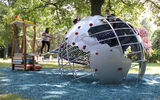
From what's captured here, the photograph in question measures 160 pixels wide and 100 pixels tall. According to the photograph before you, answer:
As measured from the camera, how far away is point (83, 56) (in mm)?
5758

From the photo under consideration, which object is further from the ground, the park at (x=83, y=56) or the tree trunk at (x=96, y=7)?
the tree trunk at (x=96, y=7)

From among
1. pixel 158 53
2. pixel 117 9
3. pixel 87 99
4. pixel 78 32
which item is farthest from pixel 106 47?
pixel 158 53

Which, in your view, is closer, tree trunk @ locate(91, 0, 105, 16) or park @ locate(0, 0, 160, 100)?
park @ locate(0, 0, 160, 100)

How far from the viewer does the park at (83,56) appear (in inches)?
199

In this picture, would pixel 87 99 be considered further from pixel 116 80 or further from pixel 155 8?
pixel 155 8

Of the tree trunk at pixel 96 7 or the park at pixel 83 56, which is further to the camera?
the tree trunk at pixel 96 7

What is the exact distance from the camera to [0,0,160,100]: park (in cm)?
506

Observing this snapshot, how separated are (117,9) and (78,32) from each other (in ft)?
43.9

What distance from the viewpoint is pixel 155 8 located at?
16.7 m

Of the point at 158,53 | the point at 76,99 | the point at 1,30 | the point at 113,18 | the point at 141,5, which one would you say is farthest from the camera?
the point at 158,53

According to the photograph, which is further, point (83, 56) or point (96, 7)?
point (96, 7)

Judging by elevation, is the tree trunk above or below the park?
above

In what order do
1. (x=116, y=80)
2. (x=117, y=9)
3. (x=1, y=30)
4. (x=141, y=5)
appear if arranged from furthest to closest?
1. (x=1, y=30)
2. (x=117, y=9)
3. (x=141, y=5)
4. (x=116, y=80)

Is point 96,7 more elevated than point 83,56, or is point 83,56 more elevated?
point 96,7
